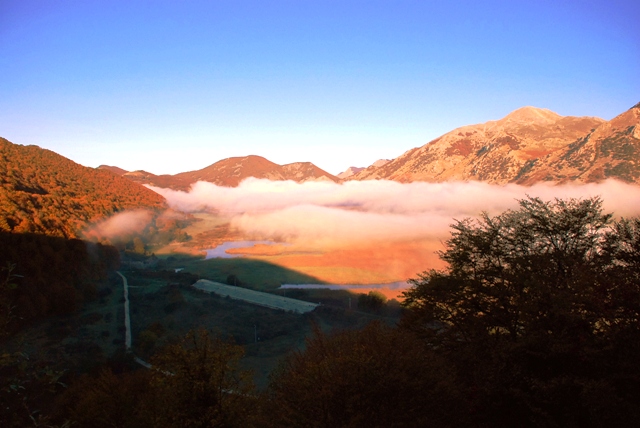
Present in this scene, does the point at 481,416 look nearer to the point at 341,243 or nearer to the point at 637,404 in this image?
the point at 637,404

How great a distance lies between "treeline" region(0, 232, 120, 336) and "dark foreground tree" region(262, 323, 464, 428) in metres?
23.1

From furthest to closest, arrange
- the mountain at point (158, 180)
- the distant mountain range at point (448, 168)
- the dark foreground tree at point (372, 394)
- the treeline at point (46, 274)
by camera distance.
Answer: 1. the mountain at point (158, 180)
2. the distant mountain range at point (448, 168)
3. the treeline at point (46, 274)
4. the dark foreground tree at point (372, 394)

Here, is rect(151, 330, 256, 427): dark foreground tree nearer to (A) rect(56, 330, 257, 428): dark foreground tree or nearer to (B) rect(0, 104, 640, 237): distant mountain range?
(A) rect(56, 330, 257, 428): dark foreground tree

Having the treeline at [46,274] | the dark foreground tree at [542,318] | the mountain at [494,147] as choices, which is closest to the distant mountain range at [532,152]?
the mountain at [494,147]

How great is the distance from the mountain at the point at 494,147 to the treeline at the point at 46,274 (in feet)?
375

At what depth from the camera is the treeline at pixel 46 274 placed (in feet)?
93.5

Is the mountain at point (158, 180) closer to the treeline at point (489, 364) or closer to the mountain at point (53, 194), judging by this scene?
the mountain at point (53, 194)

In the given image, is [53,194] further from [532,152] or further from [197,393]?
[532,152]

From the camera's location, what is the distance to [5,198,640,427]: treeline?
31.7 ft

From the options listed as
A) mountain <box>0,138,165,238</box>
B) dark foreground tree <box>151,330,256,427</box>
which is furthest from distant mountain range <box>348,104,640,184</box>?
mountain <box>0,138,165,238</box>

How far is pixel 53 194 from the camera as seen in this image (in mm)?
50750

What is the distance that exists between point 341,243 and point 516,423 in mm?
79149

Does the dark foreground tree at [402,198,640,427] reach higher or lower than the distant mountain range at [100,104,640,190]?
lower

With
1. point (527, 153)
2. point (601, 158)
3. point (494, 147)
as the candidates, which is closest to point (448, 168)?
point (494, 147)
